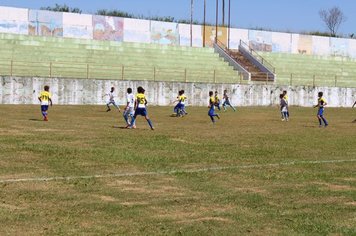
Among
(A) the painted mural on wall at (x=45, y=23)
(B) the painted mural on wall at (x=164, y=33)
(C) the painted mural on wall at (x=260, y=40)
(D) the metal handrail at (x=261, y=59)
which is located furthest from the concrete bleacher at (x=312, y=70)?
(A) the painted mural on wall at (x=45, y=23)

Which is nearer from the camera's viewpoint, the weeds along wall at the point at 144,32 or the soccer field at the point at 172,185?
the soccer field at the point at 172,185

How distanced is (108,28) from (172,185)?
4892cm

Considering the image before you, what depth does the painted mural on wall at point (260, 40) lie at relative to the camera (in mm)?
68062

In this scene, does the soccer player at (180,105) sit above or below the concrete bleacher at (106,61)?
below

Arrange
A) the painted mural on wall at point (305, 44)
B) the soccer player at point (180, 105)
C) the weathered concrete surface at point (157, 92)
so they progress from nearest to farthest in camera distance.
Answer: the soccer player at point (180, 105) → the weathered concrete surface at point (157, 92) → the painted mural on wall at point (305, 44)

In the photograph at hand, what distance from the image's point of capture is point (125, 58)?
50.9 m

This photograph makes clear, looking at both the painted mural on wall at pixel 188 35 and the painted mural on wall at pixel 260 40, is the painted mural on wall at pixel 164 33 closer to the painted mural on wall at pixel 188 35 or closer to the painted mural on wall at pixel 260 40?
the painted mural on wall at pixel 188 35

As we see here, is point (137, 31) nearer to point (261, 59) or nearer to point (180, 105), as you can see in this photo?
point (261, 59)

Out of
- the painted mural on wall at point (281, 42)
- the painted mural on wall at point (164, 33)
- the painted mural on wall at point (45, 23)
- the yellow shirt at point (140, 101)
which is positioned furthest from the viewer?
the painted mural on wall at point (281, 42)

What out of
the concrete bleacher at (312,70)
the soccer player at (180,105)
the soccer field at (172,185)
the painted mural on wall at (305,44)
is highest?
the painted mural on wall at (305,44)

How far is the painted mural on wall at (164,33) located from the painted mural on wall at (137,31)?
666 mm

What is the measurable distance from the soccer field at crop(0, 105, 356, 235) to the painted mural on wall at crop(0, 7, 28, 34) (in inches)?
1365

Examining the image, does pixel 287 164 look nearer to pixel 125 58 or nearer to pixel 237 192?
pixel 237 192

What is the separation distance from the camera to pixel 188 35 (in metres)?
64.6
